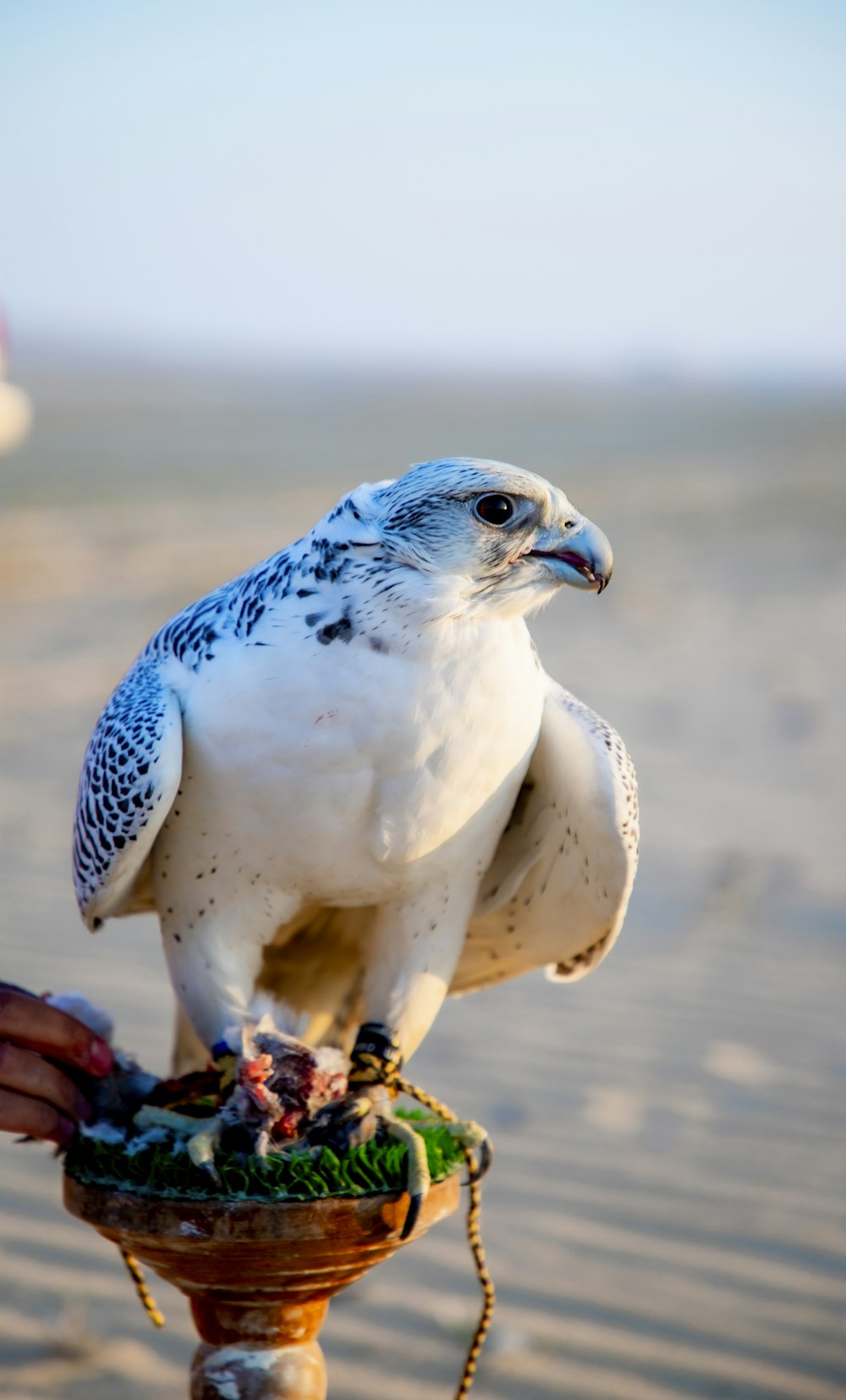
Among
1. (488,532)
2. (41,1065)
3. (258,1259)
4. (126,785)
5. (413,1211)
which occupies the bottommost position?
(258,1259)

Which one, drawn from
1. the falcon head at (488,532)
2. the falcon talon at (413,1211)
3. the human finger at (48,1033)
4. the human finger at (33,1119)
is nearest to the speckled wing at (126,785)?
the human finger at (48,1033)

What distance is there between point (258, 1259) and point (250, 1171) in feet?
0.42

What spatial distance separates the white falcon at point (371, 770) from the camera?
1909 millimetres

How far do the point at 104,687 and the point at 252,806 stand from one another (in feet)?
24.4

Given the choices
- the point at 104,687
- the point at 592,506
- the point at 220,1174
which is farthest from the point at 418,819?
the point at 592,506

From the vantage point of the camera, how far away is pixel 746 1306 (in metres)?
3.50

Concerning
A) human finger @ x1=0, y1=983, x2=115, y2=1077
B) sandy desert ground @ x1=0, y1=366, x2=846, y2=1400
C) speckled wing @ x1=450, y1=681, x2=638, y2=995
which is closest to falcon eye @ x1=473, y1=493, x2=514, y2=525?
speckled wing @ x1=450, y1=681, x2=638, y2=995

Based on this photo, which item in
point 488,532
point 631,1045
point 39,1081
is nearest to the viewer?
point 488,532

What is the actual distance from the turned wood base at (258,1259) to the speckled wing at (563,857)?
0.52m

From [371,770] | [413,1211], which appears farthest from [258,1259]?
[371,770]

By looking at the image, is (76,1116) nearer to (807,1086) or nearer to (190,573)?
(807,1086)

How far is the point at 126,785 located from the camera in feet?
6.79

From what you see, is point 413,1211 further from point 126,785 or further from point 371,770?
point 126,785

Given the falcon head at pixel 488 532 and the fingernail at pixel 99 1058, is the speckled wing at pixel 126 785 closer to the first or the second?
the fingernail at pixel 99 1058
